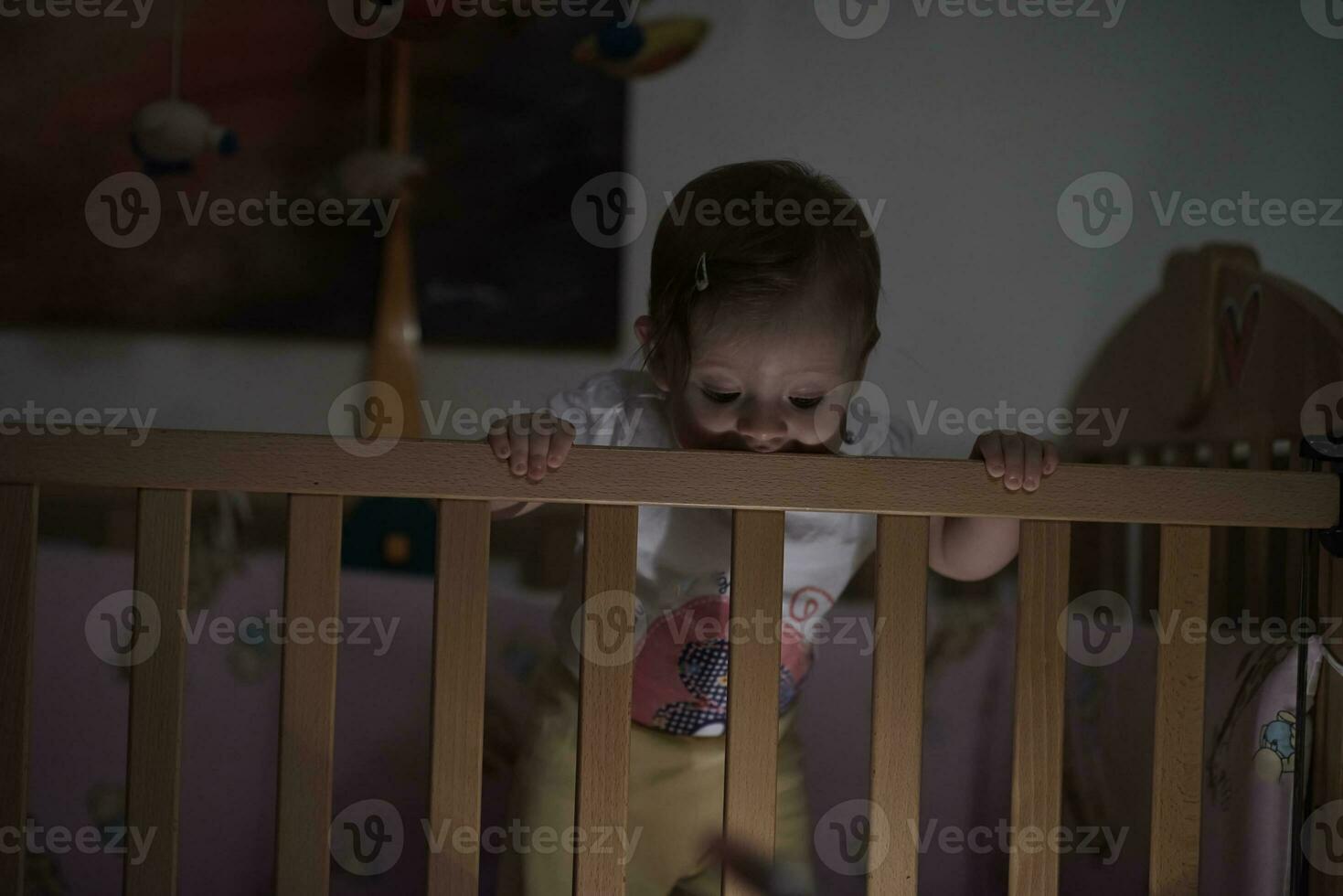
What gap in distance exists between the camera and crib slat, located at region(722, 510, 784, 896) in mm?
759

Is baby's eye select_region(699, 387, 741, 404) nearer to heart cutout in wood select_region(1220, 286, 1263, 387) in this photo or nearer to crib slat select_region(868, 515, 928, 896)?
crib slat select_region(868, 515, 928, 896)

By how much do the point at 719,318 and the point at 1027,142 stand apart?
1090mm

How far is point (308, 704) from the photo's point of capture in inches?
29.5

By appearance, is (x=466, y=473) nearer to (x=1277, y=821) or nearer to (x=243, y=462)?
(x=243, y=462)

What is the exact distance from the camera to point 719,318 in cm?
107

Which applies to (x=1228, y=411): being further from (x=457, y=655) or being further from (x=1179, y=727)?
(x=457, y=655)

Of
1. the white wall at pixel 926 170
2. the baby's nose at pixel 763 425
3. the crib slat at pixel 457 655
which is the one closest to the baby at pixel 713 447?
the baby's nose at pixel 763 425

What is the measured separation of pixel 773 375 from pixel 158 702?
55 cm

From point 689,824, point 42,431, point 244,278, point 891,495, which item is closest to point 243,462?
point 42,431

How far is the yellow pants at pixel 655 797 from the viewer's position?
1.20 m

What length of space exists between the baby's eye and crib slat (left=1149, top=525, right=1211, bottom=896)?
1.28 ft

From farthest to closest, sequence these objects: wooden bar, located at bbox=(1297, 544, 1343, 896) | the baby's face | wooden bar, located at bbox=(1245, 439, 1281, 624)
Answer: wooden bar, located at bbox=(1245, 439, 1281, 624), the baby's face, wooden bar, located at bbox=(1297, 544, 1343, 896)

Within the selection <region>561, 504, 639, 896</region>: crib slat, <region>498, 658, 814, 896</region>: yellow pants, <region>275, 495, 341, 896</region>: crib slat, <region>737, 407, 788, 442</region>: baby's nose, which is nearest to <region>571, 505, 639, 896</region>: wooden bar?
<region>561, 504, 639, 896</region>: crib slat

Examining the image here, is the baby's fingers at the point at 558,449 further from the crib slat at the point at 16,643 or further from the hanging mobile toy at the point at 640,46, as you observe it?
the hanging mobile toy at the point at 640,46
